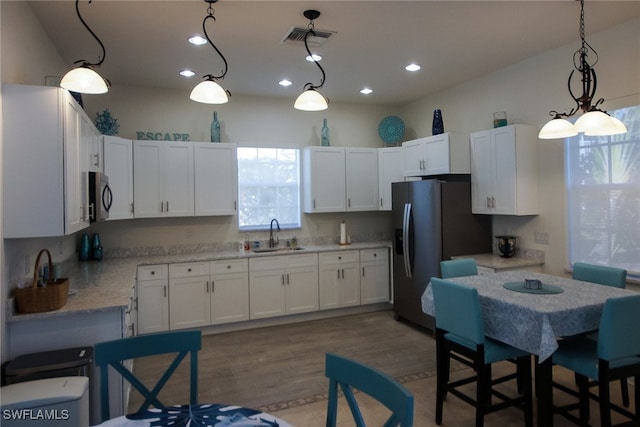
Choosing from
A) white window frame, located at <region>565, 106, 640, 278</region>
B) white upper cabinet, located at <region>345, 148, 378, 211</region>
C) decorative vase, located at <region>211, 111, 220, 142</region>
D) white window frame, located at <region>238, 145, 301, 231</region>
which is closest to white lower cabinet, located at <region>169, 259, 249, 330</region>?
white window frame, located at <region>238, 145, 301, 231</region>

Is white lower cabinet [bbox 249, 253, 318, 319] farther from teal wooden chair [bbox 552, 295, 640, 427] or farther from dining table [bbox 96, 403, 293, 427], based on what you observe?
dining table [bbox 96, 403, 293, 427]

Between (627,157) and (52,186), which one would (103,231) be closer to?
(52,186)

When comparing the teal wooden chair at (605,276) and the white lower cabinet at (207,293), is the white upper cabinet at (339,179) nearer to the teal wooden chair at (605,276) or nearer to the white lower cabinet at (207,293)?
the white lower cabinet at (207,293)

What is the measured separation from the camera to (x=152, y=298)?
437 cm

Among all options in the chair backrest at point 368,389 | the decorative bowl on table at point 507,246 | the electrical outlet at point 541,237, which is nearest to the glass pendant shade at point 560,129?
the electrical outlet at point 541,237

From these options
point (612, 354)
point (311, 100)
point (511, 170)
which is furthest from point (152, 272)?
point (612, 354)

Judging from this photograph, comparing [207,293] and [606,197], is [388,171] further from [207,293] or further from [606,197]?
[207,293]

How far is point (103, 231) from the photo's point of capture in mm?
4703

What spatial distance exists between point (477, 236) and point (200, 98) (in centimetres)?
340

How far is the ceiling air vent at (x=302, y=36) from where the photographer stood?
3.26 m

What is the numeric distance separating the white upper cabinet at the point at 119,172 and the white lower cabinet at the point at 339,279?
237 cm

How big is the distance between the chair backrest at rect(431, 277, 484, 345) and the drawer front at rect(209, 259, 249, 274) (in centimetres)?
254

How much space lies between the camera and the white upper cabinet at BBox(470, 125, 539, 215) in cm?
405

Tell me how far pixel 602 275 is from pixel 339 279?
2921 millimetres
